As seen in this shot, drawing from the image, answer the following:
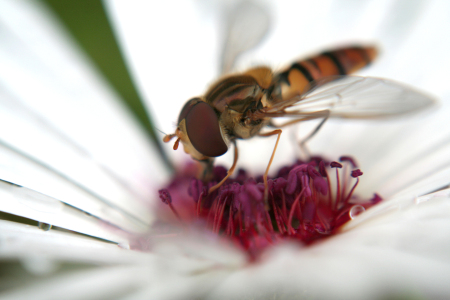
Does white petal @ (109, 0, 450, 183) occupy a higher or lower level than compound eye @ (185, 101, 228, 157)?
higher

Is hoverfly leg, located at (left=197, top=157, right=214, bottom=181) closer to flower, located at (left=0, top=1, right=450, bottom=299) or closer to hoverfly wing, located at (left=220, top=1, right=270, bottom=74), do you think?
flower, located at (left=0, top=1, right=450, bottom=299)

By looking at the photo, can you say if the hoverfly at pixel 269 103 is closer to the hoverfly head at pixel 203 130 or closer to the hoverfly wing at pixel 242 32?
the hoverfly head at pixel 203 130

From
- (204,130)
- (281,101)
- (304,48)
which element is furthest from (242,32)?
(204,130)

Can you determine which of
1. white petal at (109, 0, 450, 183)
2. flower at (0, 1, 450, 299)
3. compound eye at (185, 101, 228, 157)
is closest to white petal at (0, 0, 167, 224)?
flower at (0, 1, 450, 299)

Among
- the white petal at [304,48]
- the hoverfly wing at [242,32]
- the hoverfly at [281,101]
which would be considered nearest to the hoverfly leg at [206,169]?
the hoverfly at [281,101]

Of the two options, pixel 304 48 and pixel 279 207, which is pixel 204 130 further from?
pixel 304 48

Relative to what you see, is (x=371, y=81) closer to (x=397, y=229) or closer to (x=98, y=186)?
(x=397, y=229)

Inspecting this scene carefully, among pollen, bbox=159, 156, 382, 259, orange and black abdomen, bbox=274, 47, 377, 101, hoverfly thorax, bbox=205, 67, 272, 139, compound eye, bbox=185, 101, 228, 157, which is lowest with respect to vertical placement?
pollen, bbox=159, 156, 382, 259
